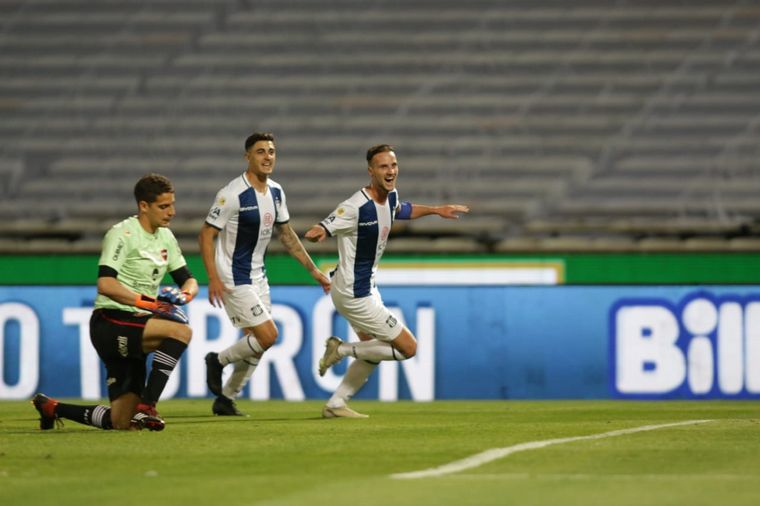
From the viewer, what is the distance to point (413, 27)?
1870 centimetres

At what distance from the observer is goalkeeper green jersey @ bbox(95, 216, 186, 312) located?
25.7 feet

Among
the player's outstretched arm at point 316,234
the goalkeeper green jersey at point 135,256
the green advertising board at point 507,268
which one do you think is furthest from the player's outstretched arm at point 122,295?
the green advertising board at point 507,268

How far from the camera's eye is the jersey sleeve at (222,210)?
9.62 m

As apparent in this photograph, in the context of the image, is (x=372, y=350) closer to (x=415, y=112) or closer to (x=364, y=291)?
(x=364, y=291)

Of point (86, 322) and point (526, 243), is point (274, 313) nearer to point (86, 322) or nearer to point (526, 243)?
point (86, 322)

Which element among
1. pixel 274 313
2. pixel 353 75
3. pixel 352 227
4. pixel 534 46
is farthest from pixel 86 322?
pixel 534 46

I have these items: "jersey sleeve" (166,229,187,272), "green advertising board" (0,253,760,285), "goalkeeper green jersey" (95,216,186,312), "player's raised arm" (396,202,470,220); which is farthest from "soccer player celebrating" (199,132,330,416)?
"green advertising board" (0,253,760,285)

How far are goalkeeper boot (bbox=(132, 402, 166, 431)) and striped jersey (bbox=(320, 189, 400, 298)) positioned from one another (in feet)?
6.25

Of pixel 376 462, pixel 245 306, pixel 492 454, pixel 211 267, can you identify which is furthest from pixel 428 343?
pixel 376 462

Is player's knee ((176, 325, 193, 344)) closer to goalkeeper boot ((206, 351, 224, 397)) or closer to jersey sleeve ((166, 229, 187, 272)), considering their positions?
jersey sleeve ((166, 229, 187, 272))

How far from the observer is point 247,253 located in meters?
9.85

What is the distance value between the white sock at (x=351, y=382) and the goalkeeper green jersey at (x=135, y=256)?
73.3 inches

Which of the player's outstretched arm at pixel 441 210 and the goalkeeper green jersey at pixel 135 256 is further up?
the player's outstretched arm at pixel 441 210

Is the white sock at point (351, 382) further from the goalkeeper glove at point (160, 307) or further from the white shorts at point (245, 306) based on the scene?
the goalkeeper glove at point (160, 307)
